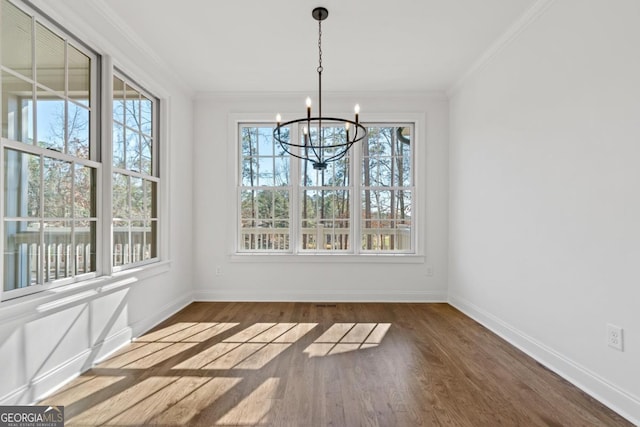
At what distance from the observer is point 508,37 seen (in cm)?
282

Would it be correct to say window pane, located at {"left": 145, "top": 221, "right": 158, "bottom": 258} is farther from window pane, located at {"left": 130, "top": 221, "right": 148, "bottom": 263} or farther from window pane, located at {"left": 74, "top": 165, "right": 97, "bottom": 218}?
window pane, located at {"left": 74, "top": 165, "right": 97, "bottom": 218}

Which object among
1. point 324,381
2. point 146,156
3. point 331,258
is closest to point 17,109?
point 146,156

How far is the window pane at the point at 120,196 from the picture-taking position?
2762mm

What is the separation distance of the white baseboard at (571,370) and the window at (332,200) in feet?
5.04

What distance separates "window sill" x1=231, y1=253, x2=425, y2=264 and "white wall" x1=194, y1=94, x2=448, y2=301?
15mm

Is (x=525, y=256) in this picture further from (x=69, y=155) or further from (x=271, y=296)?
Result: (x=69, y=155)

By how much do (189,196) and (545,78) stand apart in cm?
385

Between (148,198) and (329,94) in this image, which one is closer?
(148,198)

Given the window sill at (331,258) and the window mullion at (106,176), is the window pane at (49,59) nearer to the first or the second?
the window mullion at (106,176)

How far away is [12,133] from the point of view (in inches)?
73.4

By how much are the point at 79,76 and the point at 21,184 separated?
3.27 ft

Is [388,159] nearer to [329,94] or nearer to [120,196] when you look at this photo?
[329,94]

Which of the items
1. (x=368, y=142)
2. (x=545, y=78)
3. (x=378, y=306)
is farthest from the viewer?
(x=368, y=142)

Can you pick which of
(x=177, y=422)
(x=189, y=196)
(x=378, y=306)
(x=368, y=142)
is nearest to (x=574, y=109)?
(x=368, y=142)
